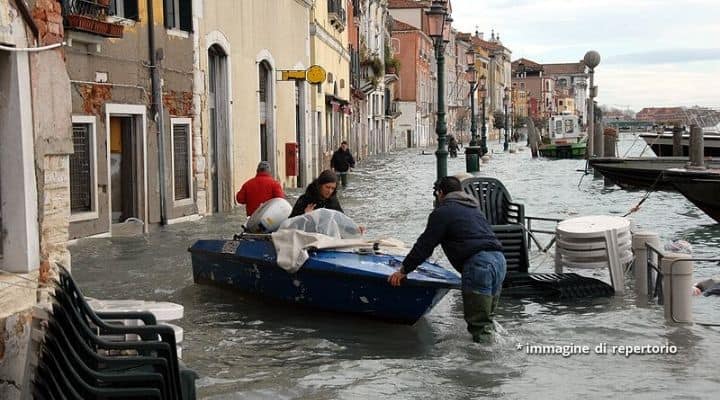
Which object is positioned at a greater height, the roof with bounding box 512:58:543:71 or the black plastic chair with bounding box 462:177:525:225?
the roof with bounding box 512:58:543:71

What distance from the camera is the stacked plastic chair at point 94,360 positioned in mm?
4660

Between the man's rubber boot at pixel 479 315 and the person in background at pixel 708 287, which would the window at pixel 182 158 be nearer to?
the person in background at pixel 708 287

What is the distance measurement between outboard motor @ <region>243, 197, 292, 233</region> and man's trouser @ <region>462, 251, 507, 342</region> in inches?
109

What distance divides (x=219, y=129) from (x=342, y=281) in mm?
11753

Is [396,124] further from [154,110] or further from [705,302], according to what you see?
[705,302]

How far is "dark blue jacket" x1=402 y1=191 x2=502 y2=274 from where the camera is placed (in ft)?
25.0

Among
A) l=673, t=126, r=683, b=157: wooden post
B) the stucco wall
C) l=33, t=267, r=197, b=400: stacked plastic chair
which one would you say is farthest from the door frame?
l=673, t=126, r=683, b=157: wooden post

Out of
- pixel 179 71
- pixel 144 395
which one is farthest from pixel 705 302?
pixel 179 71

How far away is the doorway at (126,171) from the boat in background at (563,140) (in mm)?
43413

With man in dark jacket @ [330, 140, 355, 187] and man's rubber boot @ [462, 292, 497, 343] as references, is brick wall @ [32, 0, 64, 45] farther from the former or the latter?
man in dark jacket @ [330, 140, 355, 187]

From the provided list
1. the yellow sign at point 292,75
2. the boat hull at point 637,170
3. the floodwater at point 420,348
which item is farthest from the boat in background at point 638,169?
the floodwater at point 420,348

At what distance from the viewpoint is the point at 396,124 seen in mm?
80250

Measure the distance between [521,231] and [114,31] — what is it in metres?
6.55

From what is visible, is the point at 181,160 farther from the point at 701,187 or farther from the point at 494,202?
the point at 701,187
